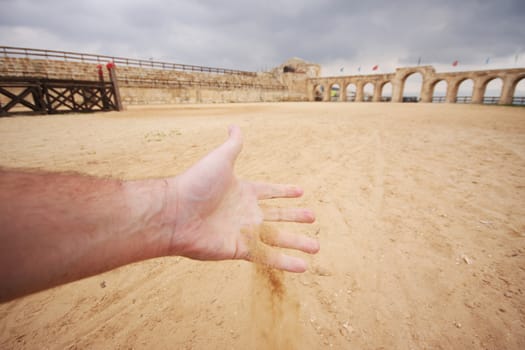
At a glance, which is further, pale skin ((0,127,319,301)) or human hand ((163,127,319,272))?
human hand ((163,127,319,272))

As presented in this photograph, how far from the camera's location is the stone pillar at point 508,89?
21.8m

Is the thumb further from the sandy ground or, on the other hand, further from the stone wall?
the stone wall

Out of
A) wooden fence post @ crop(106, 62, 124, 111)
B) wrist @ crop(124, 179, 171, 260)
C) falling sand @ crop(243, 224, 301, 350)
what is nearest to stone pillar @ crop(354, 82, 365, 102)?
wooden fence post @ crop(106, 62, 124, 111)

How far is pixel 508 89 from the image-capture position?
22031mm

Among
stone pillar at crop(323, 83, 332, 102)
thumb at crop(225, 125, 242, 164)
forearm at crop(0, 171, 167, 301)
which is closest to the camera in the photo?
forearm at crop(0, 171, 167, 301)

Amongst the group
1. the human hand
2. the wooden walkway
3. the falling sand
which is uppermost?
the wooden walkway

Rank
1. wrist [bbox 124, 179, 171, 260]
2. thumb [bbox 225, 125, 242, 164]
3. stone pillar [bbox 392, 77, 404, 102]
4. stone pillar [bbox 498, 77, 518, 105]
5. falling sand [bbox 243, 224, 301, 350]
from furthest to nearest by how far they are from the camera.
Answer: stone pillar [bbox 392, 77, 404, 102] < stone pillar [bbox 498, 77, 518, 105] < thumb [bbox 225, 125, 242, 164] < falling sand [bbox 243, 224, 301, 350] < wrist [bbox 124, 179, 171, 260]

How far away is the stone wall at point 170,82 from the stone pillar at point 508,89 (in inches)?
957

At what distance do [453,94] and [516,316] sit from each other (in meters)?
34.8

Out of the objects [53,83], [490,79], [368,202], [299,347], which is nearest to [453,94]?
[490,79]

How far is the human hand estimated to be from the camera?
3.83 feet

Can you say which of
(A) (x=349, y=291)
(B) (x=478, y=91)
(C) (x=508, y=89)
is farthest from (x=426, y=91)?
(A) (x=349, y=291)

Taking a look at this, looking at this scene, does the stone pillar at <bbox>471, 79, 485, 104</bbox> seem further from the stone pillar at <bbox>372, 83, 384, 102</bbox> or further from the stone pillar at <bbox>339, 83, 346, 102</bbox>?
the stone pillar at <bbox>339, 83, 346, 102</bbox>

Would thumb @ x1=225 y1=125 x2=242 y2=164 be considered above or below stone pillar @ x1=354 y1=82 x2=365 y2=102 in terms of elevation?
below
